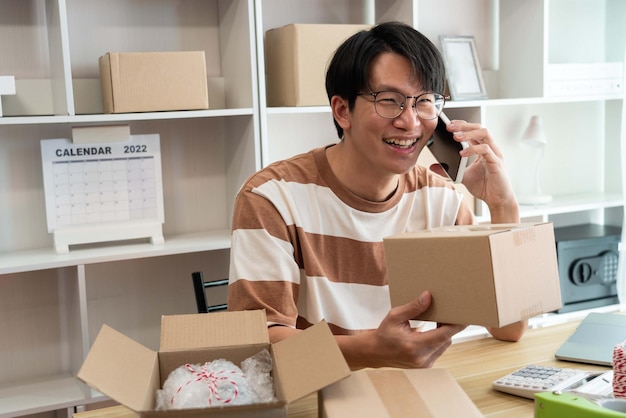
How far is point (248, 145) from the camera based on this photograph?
2.62 metres

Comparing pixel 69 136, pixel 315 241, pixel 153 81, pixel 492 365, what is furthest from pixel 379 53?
pixel 69 136

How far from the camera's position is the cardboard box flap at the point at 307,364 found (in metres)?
1.04

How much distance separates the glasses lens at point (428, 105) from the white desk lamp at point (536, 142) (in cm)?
152

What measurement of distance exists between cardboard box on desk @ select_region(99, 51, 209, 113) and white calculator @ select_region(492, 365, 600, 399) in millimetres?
1435

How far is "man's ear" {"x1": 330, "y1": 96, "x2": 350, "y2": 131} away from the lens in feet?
5.90

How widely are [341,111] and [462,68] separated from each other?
1304 millimetres

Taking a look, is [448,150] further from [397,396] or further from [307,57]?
[397,396]

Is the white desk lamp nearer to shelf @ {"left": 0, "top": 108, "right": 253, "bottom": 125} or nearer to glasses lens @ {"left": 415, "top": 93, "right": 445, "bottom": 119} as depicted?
shelf @ {"left": 0, "top": 108, "right": 253, "bottom": 125}

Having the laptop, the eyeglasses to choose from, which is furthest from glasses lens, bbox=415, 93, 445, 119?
the laptop

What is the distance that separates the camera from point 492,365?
1.56 m

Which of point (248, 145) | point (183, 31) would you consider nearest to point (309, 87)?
point (248, 145)

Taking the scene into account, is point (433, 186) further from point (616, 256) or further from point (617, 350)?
point (616, 256)

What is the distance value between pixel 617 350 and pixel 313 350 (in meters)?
0.49

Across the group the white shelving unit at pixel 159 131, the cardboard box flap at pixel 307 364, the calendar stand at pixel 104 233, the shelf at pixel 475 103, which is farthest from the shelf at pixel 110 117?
the cardboard box flap at pixel 307 364
